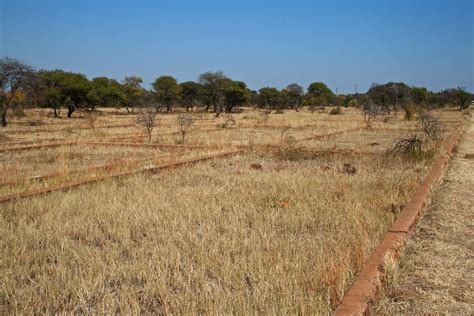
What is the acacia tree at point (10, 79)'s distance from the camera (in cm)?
2531

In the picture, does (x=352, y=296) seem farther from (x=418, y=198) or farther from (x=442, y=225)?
(x=418, y=198)

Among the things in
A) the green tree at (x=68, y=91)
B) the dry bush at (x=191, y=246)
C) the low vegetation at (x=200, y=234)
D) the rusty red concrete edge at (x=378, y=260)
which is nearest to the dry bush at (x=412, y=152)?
the low vegetation at (x=200, y=234)

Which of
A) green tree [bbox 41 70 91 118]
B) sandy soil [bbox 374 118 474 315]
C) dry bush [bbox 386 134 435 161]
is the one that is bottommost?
sandy soil [bbox 374 118 474 315]

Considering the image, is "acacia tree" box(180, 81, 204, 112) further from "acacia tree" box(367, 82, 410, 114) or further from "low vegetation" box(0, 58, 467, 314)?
"low vegetation" box(0, 58, 467, 314)

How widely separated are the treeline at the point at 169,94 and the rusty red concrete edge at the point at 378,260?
15.0 m

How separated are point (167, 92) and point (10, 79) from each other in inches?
1122

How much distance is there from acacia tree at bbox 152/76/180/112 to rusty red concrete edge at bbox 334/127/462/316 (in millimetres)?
48996

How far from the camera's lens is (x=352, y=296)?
9.73 feet

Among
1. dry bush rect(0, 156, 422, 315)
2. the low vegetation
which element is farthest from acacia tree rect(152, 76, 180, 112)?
dry bush rect(0, 156, 422, 315)

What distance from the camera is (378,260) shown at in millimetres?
3578

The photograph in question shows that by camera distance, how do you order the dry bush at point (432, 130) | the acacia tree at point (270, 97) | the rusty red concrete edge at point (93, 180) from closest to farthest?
the rusty red concrete edge at point (93, 180) < the dry bush at point (432, 130) < the acacia tree at point (270, 97)

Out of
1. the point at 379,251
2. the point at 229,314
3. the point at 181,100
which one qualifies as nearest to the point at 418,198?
the point at 379,251

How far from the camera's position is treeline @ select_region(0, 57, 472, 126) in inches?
1045

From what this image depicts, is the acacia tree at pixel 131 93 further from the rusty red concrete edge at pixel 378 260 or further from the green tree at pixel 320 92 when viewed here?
the rusty red concrete edge at pixel 378 260
